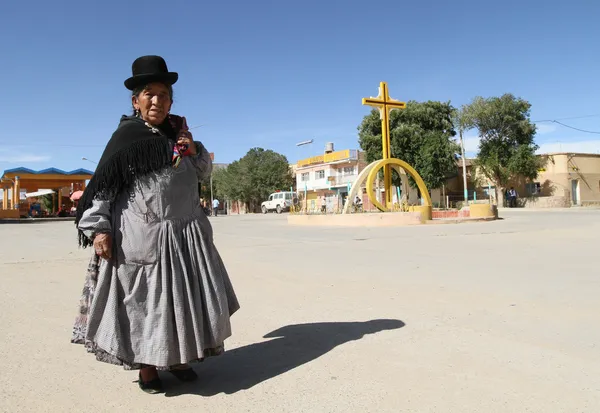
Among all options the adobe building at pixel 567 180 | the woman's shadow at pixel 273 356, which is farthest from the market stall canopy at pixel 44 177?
the woman's shadow at pixel 273 356

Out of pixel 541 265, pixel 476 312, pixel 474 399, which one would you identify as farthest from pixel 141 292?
pixel 541 265

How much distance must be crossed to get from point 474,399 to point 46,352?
2.70 meters

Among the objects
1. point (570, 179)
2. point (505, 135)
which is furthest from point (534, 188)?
point (505, 135)

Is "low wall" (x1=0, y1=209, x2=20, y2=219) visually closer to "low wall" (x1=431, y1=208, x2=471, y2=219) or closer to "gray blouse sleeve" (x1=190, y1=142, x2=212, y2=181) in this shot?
"low wall" (x1=431, y1=208, x2=471, y2=219)

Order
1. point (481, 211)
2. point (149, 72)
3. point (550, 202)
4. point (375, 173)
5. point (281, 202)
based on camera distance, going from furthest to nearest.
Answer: point (281, 202) < point (550, 202) < point (375, 173) < point (481, 211) < point (149, 72)

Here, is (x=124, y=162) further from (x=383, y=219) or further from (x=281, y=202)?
(x=281, y=202)

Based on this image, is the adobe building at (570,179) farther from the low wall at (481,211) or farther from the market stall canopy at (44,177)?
the market stall canopy at (44,177)

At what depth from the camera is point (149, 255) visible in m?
2.57

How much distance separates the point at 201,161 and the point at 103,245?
0.71m

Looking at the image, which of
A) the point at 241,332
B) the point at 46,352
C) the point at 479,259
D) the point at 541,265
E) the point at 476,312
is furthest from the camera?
the point at 479,259

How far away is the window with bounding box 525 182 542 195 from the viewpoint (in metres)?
42.1

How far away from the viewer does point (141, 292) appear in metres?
2.54

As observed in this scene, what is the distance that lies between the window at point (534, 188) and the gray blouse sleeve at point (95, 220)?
147ft

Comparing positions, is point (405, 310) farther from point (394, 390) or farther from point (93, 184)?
point (93, 184)
